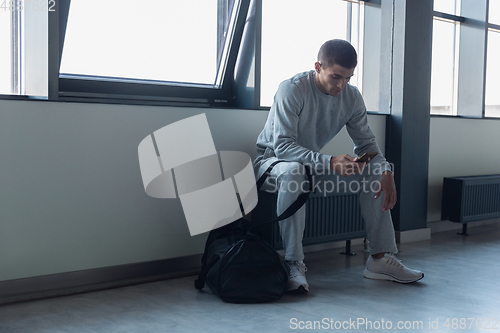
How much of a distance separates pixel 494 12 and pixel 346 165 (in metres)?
3.03

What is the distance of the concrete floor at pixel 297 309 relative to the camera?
1.64 meters

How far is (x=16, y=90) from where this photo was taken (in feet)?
6.79

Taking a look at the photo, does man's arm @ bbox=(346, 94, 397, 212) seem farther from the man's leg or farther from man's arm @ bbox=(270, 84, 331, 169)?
man's arm @ bbox=(270, 84, 331, 169)

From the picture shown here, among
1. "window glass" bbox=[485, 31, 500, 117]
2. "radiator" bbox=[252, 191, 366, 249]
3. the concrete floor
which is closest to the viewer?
the concrete floor

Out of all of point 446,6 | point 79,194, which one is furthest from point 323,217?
point 446,6

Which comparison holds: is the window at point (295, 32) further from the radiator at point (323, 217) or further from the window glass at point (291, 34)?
the radiator at point (323, 217)

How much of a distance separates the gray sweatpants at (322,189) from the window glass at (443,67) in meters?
1.95

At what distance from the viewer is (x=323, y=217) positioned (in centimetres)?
266

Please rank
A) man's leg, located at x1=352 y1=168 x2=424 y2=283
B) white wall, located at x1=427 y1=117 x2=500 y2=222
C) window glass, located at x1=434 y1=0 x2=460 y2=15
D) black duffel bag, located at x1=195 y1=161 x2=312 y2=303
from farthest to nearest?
window glass, located at x1=434 y1=0 x2=460 y2=15 → white wall, located at x1=427 y1=117 x2=500 y2=222 → man's leg, located at x1=352 y1=168 x2=424 y2=283 → black duffel bag, located at x1=195 y1=161 x2=312 y2=303

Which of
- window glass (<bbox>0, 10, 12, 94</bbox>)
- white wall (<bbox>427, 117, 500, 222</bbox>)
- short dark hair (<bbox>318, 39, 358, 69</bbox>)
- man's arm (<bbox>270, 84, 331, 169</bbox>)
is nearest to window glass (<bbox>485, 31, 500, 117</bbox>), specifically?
white wall (<bbox>427, 117, 500, 222</bbox>)

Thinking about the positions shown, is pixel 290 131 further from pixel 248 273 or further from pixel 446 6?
pixel 446 6

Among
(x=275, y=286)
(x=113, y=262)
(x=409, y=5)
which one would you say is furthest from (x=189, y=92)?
(x=409, y=5)

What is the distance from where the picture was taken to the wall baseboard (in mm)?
1925

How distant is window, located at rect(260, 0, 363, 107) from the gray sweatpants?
790 millimetres
